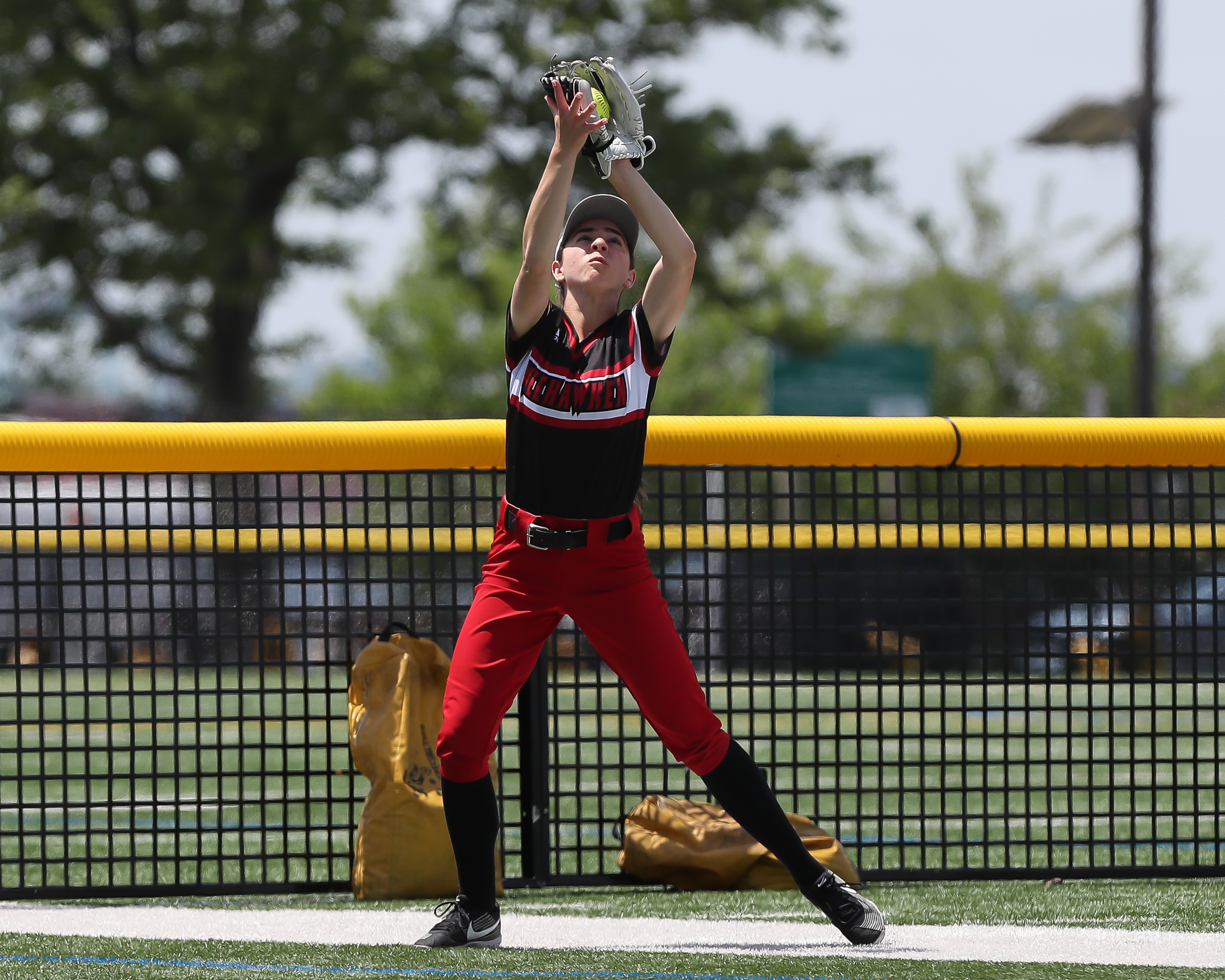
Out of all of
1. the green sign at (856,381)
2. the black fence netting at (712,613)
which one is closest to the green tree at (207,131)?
the green sign at (856,381)

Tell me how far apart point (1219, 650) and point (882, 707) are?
1.04 meters

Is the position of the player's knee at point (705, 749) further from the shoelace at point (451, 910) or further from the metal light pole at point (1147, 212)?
the metal light pole at point (1147, 212)

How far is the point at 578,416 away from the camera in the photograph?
148 inches

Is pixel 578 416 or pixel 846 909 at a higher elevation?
pixel 578 416

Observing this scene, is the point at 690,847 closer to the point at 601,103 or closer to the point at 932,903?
the point at 932,903

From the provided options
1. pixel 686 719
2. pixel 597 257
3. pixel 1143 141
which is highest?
pixel 1143 141

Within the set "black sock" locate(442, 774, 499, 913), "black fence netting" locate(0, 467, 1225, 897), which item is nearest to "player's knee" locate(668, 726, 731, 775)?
"black sock" locate(442, 774, 499, 913)

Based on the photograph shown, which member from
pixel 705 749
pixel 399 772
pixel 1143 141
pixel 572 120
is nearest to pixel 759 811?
pixel 705 749

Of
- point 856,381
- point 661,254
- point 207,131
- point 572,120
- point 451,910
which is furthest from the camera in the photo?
point 856,381

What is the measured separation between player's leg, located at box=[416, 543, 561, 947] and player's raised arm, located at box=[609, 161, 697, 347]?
647 mm

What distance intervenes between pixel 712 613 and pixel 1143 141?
673 inches

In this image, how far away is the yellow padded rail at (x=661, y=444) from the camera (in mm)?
4488

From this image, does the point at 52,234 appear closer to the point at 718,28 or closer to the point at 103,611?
the point at 718,28

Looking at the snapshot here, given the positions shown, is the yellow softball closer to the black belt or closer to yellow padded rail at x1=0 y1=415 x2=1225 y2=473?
the black belt
